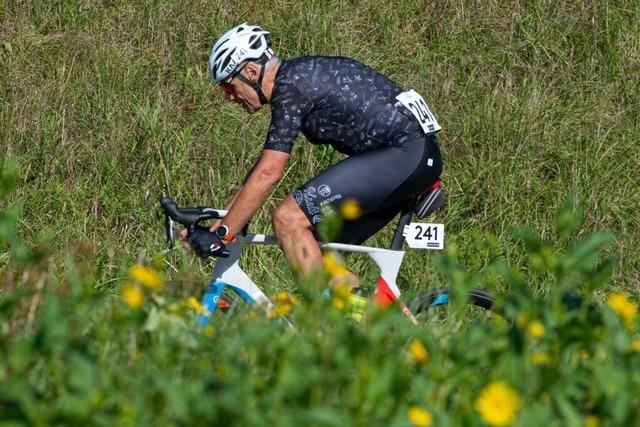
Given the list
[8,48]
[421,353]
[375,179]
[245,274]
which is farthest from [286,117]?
[8,48]

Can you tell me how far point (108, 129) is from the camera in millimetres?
8586

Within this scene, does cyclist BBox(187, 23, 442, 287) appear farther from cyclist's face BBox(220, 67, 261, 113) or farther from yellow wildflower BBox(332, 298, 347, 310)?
yellow wildflower BBox(332, 298, 347, 310)

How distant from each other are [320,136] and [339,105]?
0.19 meters

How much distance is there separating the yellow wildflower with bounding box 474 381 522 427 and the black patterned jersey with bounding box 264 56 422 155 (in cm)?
314

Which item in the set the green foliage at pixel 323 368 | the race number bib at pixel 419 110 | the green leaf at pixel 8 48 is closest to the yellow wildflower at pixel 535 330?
the green foliage at pixel 323 368

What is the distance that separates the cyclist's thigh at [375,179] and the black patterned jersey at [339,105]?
3.7 inches

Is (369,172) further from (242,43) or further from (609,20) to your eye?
(609,20)

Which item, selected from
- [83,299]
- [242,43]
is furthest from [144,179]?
[83,299]

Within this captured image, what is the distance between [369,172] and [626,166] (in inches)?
122

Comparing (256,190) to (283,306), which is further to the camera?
(256,190)

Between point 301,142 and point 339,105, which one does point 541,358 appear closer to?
point 339,105

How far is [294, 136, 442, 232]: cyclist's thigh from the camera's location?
18.3 ft

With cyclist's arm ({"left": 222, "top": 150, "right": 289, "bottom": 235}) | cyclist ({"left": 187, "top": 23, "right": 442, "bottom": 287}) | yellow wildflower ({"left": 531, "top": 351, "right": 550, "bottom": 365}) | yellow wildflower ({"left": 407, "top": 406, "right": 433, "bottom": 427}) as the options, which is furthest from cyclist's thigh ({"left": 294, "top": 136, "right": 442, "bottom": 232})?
yellow wildflower ({"left": 407, "top": 406, "right": 433, "bottom": 427})

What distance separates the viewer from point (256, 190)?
18.0 ft
